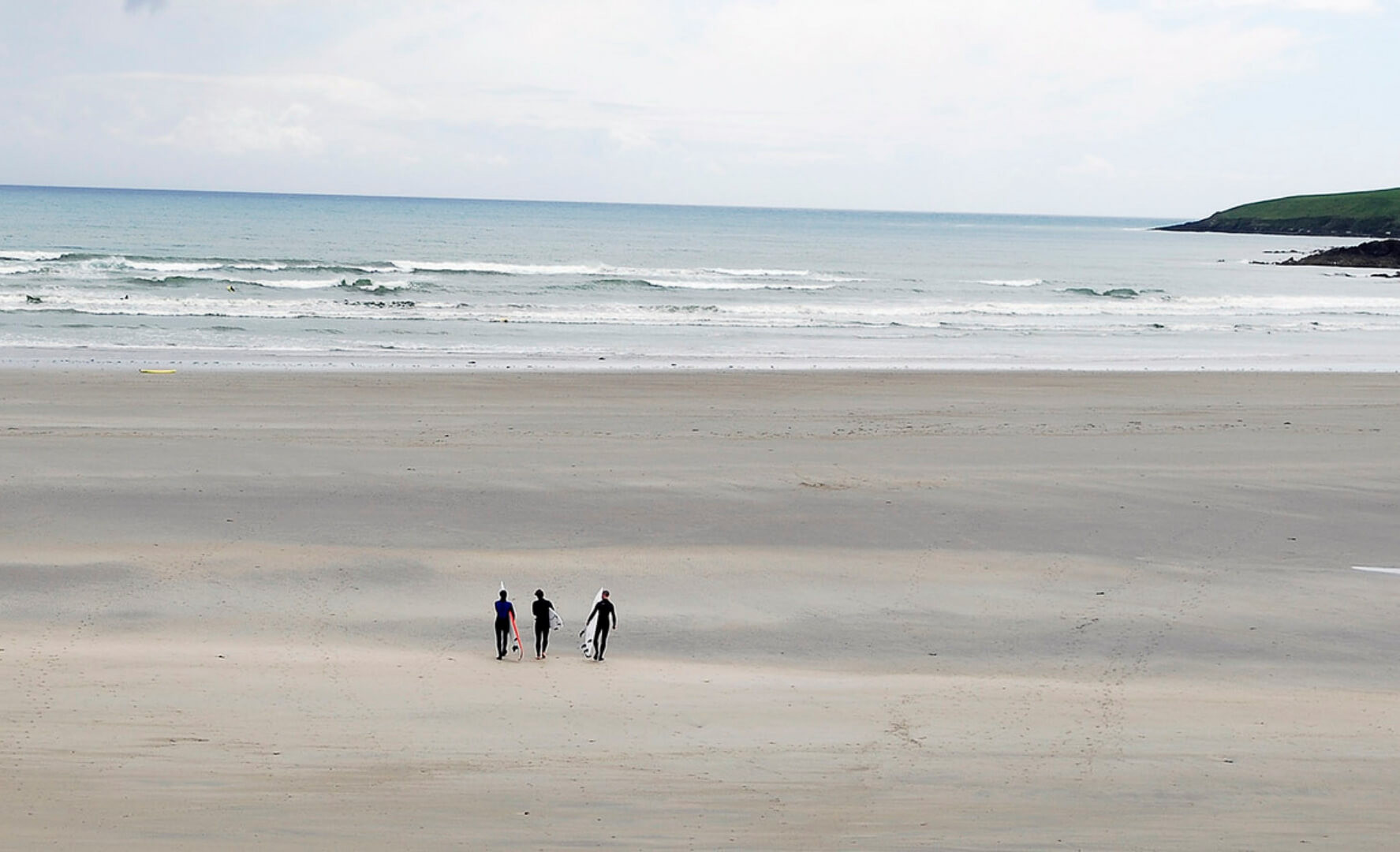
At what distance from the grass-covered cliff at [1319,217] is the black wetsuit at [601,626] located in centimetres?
12325

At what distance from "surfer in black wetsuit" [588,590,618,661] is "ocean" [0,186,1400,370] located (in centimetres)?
1811

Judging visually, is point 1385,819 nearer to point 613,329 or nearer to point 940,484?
point 940,484

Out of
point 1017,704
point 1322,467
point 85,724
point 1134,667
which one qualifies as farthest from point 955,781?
point 1322,467

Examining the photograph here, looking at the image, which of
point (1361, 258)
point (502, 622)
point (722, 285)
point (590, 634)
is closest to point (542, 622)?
point (502, 622)

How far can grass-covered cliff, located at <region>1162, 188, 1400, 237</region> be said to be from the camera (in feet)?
414

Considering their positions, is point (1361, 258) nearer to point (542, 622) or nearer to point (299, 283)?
point (299, 283)

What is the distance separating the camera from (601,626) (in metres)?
10.2

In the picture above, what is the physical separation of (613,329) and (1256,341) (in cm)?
1966

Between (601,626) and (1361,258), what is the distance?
86.3m

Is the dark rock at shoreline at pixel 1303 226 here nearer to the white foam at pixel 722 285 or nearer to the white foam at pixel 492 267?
the white foam at pixel 722 285

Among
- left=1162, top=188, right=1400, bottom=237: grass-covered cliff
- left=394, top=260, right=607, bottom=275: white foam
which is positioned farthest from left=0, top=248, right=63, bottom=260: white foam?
left=1162, top=188, right=1400, bottom=237: grass-covered cliff

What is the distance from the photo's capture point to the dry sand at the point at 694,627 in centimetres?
741

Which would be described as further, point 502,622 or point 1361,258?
point 1361,258

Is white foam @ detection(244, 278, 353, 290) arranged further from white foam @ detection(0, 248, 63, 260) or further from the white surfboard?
the white surfboard
